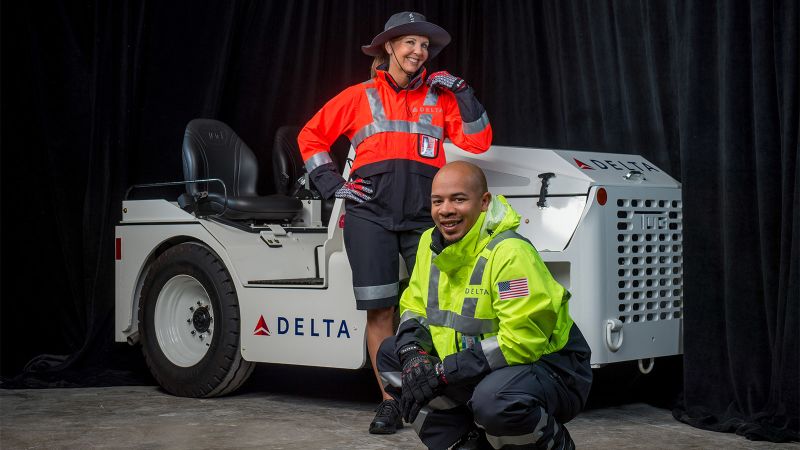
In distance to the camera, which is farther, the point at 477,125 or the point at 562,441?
the point at 477,125

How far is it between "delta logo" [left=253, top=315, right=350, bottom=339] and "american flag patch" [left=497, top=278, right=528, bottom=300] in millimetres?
1969

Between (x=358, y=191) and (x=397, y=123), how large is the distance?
0.35 metres

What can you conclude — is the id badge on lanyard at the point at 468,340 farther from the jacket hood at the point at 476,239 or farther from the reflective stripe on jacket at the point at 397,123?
the reflective stripe on jacket at the point at 397,123

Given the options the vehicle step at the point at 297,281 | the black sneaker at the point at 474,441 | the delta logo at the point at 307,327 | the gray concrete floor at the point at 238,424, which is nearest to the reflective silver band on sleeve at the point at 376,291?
the delta logo at the point at 307,327

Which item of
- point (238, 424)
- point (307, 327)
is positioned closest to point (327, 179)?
point (307, 327)

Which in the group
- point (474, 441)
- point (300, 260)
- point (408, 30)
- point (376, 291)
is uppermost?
point (408, 30)

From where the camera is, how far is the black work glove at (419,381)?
315 centimetres

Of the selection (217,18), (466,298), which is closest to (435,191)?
(466,298)

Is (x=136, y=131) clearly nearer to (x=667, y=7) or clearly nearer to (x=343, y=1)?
(x=343, y=1)

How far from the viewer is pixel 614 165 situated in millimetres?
4891

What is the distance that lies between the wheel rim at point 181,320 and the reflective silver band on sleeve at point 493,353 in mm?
2925

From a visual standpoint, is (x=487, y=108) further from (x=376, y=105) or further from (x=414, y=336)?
(x=414, y=336)

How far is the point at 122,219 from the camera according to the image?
6.19 m

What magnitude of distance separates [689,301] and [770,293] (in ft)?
1.33
